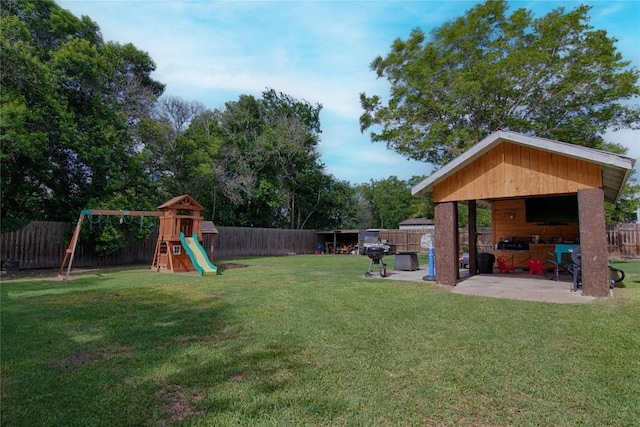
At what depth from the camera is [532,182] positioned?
23.7 feet

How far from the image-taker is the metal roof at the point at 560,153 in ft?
20.4

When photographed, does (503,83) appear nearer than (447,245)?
No

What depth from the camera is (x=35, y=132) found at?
33.6 ft

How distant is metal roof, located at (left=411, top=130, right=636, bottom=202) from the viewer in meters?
6.23

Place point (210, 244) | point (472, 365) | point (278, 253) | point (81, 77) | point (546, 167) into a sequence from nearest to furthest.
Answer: point (472, 365) → point (546, 167) → point (81, 77) → point (210, 244) → point (278, 253)

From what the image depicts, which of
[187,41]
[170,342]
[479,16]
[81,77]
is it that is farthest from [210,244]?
[479,16]

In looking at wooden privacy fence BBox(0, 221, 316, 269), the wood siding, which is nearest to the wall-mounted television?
→ the wood siding

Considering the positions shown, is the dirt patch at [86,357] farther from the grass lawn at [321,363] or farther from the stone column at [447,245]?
the stone column at [447,245]

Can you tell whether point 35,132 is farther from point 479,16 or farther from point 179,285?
point 479,16

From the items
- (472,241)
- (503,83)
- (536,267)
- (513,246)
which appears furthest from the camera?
(503,83)

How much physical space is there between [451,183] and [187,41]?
22.0ft

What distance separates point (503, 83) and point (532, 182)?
7.41 m

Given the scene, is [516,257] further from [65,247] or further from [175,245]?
[65,247]

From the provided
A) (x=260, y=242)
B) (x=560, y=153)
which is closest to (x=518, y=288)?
(x=560, y=153)
